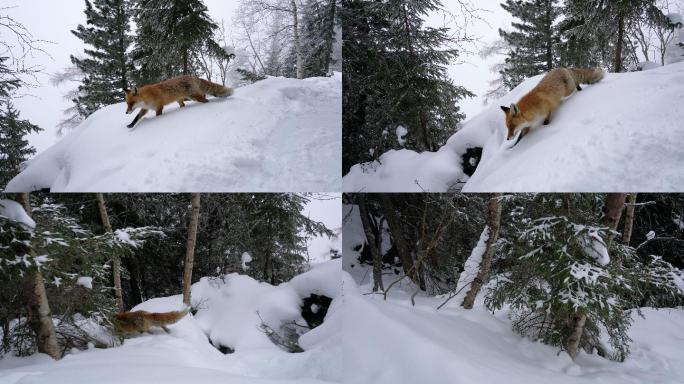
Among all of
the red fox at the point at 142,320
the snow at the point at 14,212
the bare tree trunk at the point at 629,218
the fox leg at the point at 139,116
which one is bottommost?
the red fox at the point at 142,320

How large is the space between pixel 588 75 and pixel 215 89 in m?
1.29

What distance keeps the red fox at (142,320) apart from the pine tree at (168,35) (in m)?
1.14

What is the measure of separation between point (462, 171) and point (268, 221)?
1138mm

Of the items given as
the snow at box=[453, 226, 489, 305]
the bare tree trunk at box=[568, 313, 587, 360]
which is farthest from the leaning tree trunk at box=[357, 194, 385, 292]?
the bare tree trunk at box=[568, 313, 587, 360]

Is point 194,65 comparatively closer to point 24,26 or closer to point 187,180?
point 187,180

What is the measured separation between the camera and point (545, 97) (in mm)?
1364

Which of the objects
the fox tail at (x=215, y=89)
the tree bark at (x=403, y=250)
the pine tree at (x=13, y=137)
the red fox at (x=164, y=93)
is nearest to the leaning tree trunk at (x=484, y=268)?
the tree bark at (x=403, y=250)

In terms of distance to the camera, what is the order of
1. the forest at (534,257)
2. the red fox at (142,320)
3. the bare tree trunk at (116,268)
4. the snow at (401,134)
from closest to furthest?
the snow at (401,134), the forest at (534,257), the bare tree trunk at (116,268), the red fox at (142,320)

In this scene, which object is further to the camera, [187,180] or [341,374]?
[341,374]

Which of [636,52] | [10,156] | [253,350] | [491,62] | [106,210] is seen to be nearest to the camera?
[636,52]

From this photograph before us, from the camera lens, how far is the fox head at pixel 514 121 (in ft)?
4.63

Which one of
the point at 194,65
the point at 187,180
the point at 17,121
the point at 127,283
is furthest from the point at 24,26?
the point at 127,283

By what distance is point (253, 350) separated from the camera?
83.2 inches

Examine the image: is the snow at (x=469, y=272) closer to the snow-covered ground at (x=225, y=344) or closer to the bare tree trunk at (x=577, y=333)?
the bare tree trunk at (x=577, y=333)
